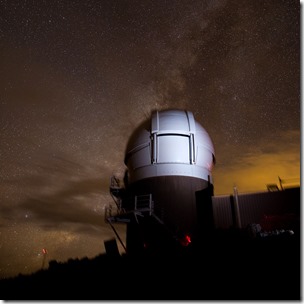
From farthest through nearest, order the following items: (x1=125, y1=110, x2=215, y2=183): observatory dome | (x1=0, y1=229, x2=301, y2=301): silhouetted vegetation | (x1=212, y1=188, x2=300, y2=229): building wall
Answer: (x1=125, y1=110, x2=215, y2=183): observatory dome, (x1=212, y1=188, x2=300, y2=229): building wall, (x1=0, y1=229, x2=301, y2=301): silhouetted vegetation

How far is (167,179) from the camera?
15.8 meters

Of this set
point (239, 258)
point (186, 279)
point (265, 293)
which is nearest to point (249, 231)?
point (239, 258)

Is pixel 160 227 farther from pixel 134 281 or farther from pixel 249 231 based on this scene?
pixel 134 281

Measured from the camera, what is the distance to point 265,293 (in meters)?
5.57

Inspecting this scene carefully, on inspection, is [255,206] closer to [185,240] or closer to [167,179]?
[185,240]

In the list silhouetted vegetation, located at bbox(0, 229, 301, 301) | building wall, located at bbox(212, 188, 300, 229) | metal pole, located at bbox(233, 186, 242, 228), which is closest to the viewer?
silhouetted vegetation, located at bbox(0, 229, 301, 301)

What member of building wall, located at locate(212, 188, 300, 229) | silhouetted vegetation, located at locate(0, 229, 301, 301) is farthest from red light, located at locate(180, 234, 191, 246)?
silhouetted vegetation, located at locate(0, 229, 301, 301)

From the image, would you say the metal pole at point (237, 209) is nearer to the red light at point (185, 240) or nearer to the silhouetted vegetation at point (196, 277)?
the red light at point (185, 240)

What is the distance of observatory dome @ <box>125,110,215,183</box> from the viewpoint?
16.0m

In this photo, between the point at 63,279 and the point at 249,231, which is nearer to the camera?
the point at 63,279

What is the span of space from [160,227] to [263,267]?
839cm

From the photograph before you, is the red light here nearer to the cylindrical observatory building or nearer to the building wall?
the cylindrical observatory building

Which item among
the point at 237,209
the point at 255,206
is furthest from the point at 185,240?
the point at 255,206

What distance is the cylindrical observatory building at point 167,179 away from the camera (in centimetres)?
1510
